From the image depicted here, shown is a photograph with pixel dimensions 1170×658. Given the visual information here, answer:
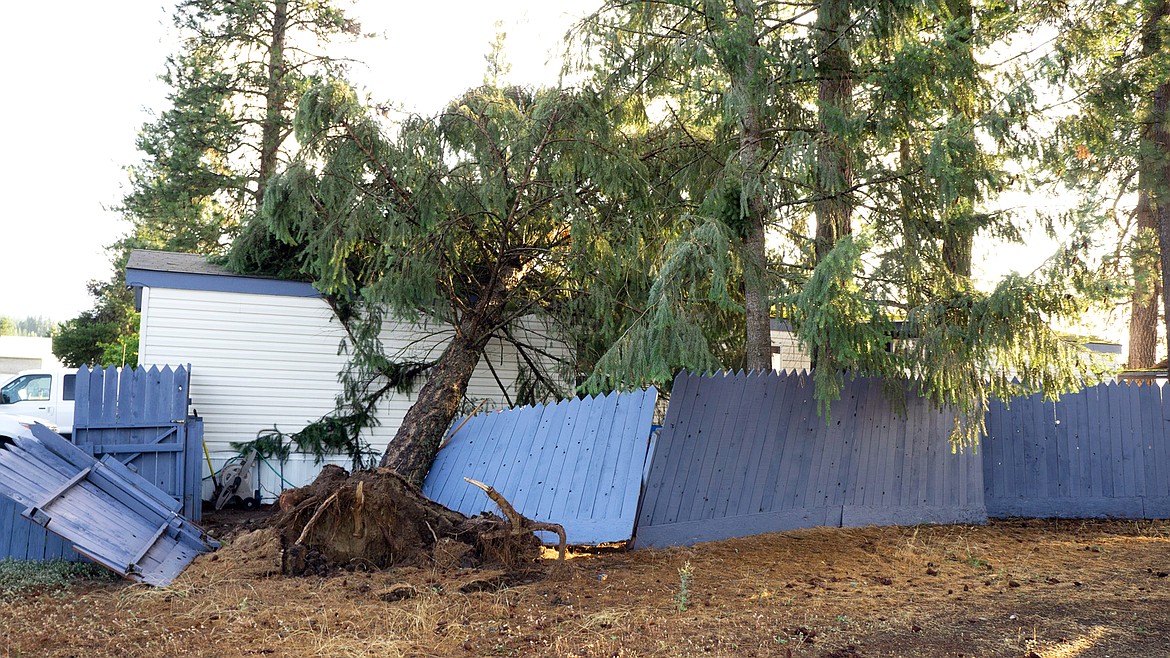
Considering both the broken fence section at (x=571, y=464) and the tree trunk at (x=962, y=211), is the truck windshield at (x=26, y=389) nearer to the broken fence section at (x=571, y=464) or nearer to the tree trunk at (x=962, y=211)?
the broken fence section at (x=571, y=464)

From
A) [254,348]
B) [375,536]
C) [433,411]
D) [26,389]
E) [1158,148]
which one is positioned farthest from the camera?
[26,389]

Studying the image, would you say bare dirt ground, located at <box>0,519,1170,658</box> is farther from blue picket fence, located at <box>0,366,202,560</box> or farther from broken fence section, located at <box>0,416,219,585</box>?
blue picket fence, located at <box>0,366,202,560</box>

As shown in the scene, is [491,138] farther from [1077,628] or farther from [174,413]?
[1077,628]

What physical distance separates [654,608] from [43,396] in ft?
35.9

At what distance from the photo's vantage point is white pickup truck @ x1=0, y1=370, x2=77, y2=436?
40.3 feet

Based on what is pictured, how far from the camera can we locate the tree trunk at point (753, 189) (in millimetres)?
8414

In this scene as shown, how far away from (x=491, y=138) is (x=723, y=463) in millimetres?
4334

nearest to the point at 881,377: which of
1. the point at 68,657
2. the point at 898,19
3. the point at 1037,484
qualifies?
the point at 1037,484

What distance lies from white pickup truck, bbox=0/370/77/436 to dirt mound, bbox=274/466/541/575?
7.33 meters

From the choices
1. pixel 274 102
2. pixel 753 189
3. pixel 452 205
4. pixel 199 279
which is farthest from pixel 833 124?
pixel 274 102

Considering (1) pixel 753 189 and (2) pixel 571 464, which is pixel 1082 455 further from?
(2) pixel 571 464

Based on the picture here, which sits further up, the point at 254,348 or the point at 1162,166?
the point at 1162,166

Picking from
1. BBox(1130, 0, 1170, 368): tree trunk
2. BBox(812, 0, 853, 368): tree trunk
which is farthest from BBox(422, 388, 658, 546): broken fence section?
BBox(1130, 0, 1170, 368): tree trunk

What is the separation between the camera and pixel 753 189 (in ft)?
27.8
